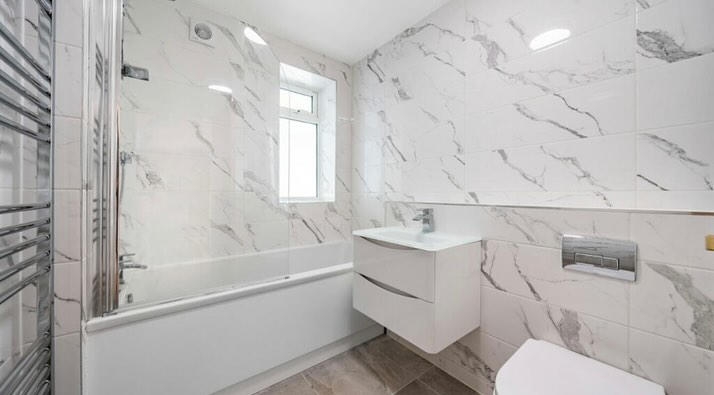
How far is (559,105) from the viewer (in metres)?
1.18

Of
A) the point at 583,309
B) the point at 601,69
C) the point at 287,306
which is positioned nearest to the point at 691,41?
the point at 601,69

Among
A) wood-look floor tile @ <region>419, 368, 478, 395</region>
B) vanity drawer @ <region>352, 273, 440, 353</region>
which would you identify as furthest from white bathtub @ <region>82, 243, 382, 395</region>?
wood-look floor tile @ <region>419, 368, 478, 395</region>

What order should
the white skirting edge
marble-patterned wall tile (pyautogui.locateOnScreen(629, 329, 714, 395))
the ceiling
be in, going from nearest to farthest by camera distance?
marble-patterned wall tile (pyautogui.locateOnScreen(629, 329, 714, 395)), the white skirting edge, the ceiling

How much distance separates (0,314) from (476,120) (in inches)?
79.7

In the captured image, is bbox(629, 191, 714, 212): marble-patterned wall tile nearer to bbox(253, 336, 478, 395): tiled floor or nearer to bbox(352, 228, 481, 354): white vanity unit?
bbox(352, 228, 481, 354): white vanity unit

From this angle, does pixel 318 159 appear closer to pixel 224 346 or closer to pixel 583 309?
pixel 224 346

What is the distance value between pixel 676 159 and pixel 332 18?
6.52 ft

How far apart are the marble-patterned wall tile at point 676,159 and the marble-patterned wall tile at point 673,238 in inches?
5.6

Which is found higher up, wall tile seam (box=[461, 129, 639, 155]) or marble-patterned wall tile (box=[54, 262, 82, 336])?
wall tile seam (box=[461, 129, 639, 155])

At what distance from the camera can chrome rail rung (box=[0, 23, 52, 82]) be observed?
2.03 feet

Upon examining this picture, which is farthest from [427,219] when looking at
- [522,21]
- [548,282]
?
[522,21]

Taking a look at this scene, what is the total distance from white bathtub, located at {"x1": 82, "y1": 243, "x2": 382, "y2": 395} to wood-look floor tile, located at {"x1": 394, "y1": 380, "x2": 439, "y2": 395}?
17.7 inches

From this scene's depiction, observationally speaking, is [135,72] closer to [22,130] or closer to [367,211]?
[22,130]

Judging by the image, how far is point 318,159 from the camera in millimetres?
2527
